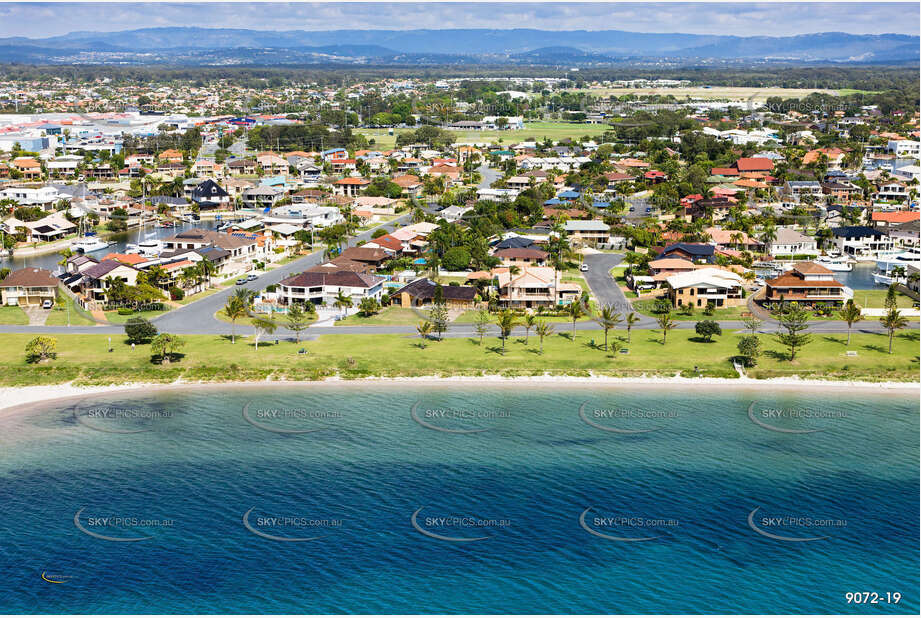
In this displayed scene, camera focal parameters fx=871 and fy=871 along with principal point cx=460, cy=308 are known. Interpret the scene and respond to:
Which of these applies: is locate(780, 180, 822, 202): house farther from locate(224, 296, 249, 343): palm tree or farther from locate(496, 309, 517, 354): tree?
locate(224, 296, 249, 343): palm tree

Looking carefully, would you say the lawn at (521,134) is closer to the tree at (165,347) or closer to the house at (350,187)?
the house at (350,187)

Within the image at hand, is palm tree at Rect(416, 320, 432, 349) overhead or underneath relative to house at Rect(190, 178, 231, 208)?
underneath

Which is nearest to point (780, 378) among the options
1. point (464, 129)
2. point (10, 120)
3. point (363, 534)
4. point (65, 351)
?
point (363, 534)

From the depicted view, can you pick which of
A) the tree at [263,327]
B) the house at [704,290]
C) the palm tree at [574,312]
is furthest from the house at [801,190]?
the tree at [263,327]

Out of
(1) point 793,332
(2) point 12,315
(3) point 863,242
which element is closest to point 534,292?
(1) point 793,332

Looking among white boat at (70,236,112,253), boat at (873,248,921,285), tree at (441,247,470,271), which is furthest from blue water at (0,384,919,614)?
white boat at (70,236,112,253)

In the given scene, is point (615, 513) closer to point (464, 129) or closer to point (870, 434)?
point (870, 434)

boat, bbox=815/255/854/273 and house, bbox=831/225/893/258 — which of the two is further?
house, bbox=831/225/893/258

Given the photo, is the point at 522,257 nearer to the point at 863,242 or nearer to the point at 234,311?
the point at 234,311
